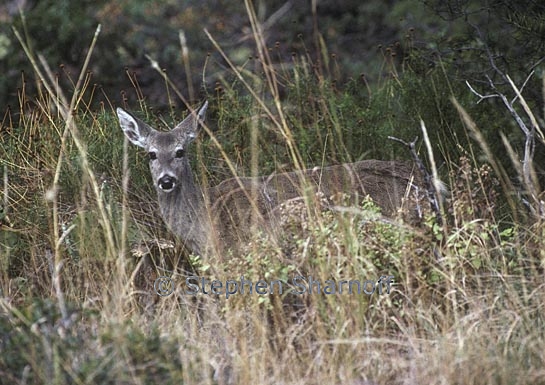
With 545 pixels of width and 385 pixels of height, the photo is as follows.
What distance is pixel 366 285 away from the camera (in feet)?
15.7

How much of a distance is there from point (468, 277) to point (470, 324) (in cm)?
47

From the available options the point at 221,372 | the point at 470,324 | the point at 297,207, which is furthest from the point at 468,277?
the point at 221,372

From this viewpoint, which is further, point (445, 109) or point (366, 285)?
point (445, 109)

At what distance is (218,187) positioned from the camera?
679cm

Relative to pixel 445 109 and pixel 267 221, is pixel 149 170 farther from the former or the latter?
pixel 445 109

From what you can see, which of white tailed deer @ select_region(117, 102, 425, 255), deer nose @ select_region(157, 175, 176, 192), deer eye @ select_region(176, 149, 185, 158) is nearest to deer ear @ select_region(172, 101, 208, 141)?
A: white tailed deer @ select_region(117, 102, 425, 255)

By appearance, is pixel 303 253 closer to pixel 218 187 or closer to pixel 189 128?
pixel 218 187

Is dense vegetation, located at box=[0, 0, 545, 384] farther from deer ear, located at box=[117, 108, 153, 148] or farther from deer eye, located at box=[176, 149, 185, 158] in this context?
deer eye, located at box=[176, 149, 185, 158]

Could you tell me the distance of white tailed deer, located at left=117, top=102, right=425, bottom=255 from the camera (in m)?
6.36

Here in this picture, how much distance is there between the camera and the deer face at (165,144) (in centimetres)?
666

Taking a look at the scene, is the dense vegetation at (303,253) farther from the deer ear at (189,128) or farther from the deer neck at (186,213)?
the deer ear at (189,128)

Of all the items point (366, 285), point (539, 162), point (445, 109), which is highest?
point (366, 285)

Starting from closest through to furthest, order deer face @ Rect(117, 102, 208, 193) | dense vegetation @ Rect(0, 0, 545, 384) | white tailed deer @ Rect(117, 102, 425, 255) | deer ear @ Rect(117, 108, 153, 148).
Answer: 1. dense vegetation @ Rect(0, 0, 545, 384)
2. white tailed deer @ Rect(117, 102, 425, 255)
3. deer face @ Rect(117, 102, 208, 193)
4. deer ear @ Rect(117, 108, 153, 148)

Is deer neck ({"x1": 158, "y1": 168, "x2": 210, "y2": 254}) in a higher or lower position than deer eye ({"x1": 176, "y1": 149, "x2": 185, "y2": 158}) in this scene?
lower
